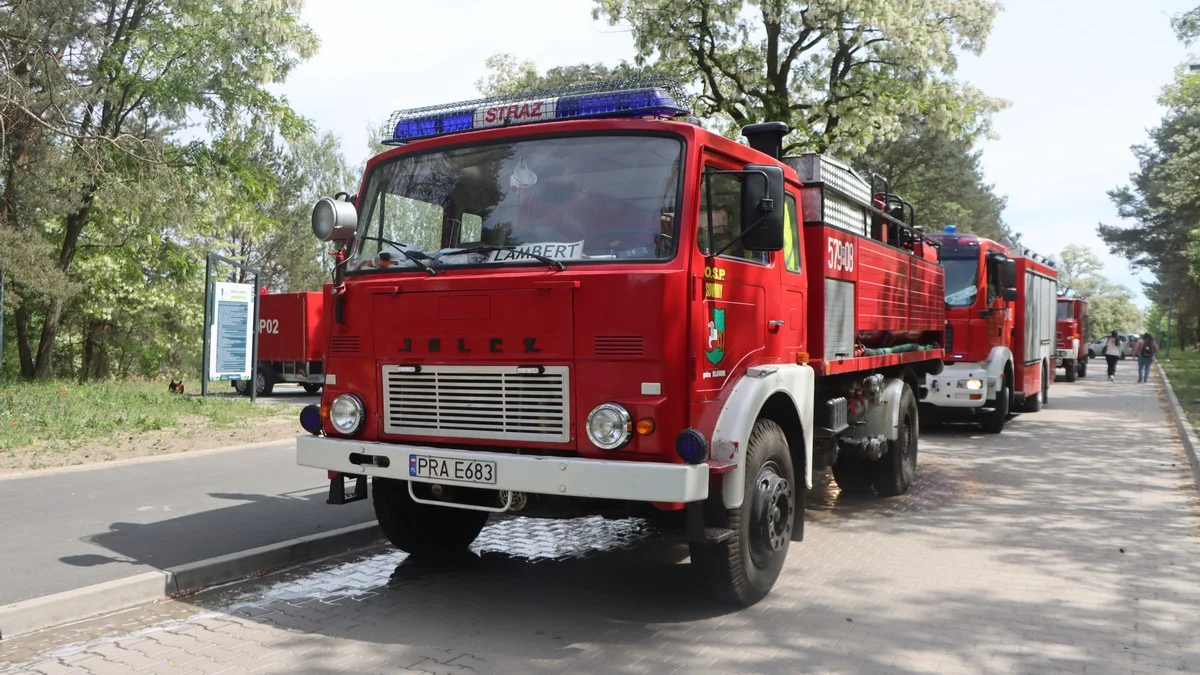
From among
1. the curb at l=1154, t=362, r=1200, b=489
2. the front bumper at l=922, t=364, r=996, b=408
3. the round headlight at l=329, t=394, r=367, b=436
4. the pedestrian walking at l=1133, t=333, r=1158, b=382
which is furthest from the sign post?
the pedestrian walking at l=1133, t=333, r=1158, b=382

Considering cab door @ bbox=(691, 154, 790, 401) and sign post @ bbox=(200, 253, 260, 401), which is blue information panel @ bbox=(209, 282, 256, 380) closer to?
sign post @ bbox=(200, 253, 260, 401)

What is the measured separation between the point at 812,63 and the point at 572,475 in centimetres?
2061

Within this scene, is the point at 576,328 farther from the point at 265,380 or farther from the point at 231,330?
the point at 265,380

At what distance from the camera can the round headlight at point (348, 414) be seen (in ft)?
18.4

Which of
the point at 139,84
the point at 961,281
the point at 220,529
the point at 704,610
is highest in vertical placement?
the point at 139,84

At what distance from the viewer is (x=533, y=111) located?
5.66m

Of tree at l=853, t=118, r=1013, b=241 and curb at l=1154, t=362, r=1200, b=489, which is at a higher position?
tree at l=853, t=118, r=1013, b=241

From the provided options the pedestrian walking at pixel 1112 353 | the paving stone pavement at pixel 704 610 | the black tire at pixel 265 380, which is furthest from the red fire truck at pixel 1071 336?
the paving stone pavement at pixel 704 610

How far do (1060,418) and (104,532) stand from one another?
16447 millimetres

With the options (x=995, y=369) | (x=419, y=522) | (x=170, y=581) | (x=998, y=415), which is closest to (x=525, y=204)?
(x=419, y=522)

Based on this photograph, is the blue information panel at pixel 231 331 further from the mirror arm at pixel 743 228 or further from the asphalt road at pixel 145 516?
the mirror arm at pixel 743 228

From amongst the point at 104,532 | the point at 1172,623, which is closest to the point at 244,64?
the point at 104,532

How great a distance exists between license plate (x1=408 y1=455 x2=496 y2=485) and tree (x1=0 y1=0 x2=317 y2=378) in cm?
1544

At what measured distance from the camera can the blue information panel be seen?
17.5 metres
